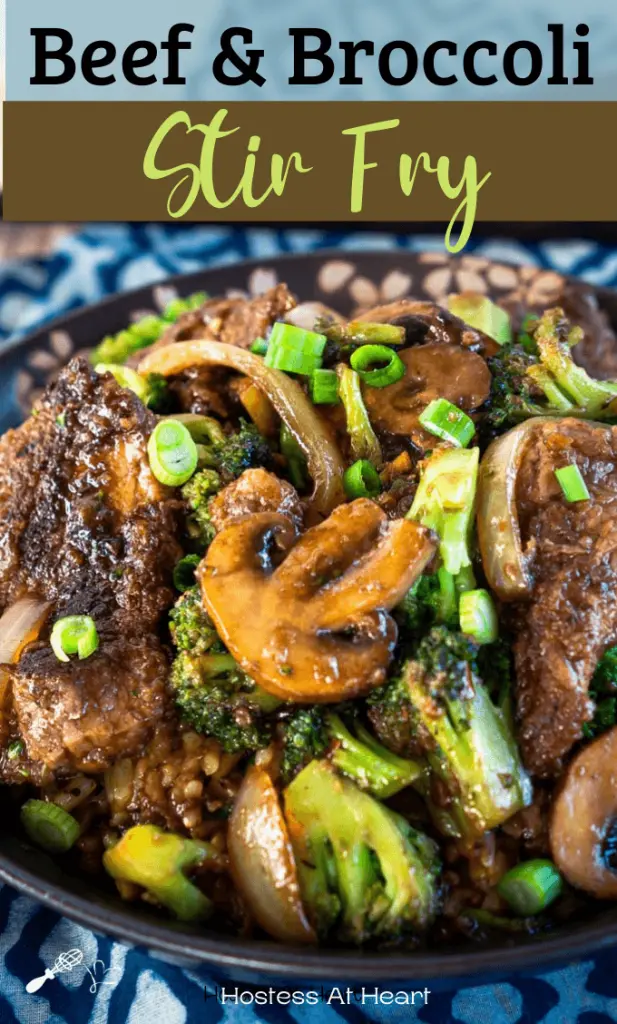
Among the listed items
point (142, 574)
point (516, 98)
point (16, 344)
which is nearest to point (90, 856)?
point (142, 574)

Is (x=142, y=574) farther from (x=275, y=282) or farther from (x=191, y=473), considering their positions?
(x=275, y=282)

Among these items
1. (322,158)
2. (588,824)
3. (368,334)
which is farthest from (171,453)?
(322,158)

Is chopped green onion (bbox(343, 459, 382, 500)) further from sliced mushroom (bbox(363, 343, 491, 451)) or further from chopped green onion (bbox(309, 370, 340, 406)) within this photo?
chopped green onion (bbox(309, 370, 340, 406))

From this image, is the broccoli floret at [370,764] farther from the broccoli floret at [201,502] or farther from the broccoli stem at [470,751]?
the broccoli floret at [201,502]

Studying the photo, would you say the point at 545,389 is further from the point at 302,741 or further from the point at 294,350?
the point at 302,741

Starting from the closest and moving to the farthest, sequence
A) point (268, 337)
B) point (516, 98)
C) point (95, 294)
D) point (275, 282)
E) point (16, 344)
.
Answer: point (268, 337), point (16, 344), point (275, 282), point (95, 294), point (516, 98)

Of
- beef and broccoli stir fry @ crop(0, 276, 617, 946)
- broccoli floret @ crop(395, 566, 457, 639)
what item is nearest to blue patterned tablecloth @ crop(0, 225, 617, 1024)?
beef and broccoli stir fry @ crop(0, 276, 617, 946)
